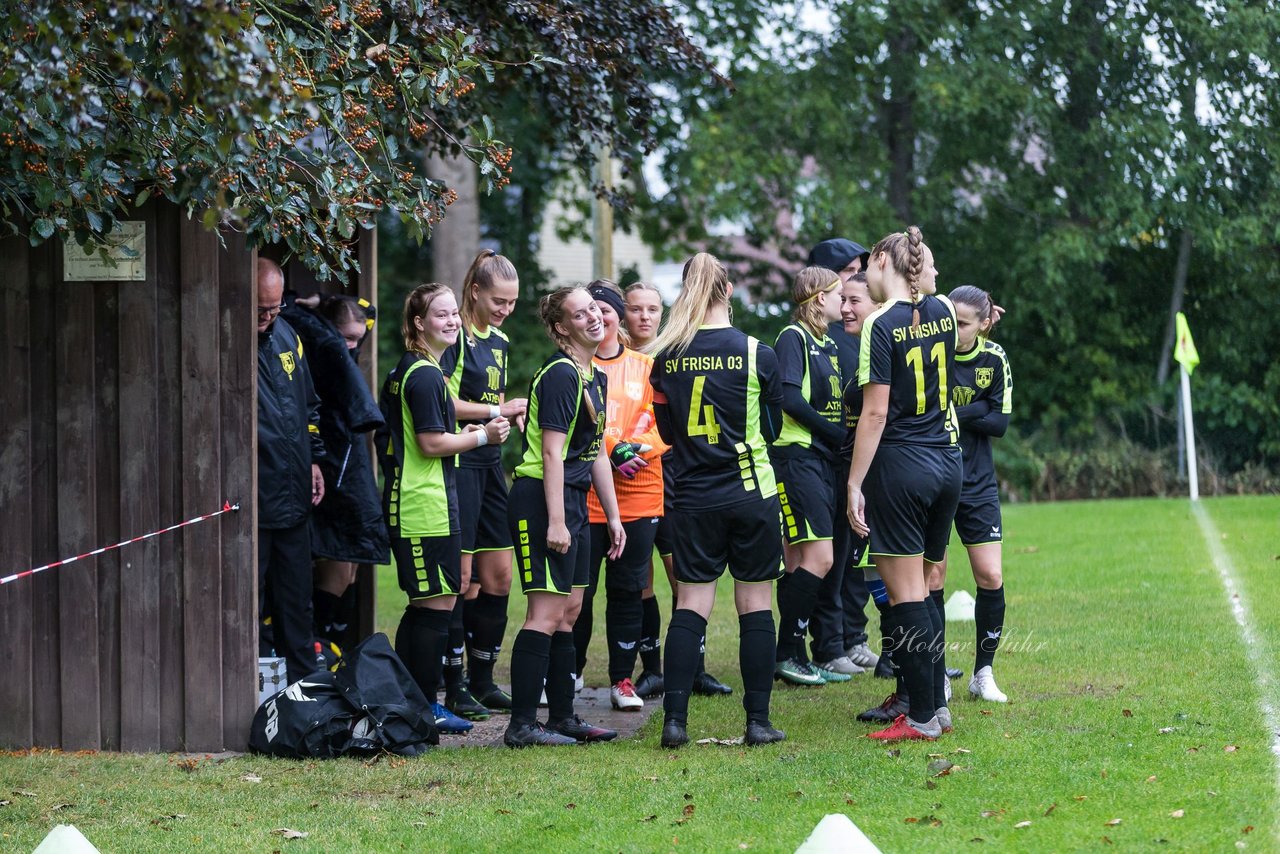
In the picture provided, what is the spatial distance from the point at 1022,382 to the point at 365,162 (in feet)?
60.0

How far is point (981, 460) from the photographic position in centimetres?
743

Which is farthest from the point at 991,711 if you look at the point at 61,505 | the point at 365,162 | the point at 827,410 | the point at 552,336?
the point at 61,505

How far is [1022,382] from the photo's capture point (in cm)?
2298

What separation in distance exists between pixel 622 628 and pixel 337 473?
1.76 metres

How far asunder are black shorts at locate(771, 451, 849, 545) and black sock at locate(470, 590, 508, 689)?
1.58 metres

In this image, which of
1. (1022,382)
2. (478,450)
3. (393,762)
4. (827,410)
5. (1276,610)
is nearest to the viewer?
(393,762)

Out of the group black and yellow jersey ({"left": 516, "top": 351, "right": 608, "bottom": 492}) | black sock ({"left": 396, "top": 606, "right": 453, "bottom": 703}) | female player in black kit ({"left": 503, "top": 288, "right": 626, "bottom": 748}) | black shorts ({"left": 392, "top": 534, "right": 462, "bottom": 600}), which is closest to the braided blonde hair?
female player in black kit ({"left": 503, "top": 288, "right": 626, "bottom": 748})

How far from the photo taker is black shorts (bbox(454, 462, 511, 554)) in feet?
24.2

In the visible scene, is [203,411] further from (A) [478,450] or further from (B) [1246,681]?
(B) [1246,681]

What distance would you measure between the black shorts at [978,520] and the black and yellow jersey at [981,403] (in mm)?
104

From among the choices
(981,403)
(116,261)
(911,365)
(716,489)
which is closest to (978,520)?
(981,403)

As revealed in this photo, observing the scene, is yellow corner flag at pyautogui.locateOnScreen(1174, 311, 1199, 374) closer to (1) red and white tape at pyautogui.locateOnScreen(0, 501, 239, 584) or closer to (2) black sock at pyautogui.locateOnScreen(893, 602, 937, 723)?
(2) black sock at pyautogui.locateOnScreen(893, 602, 937, 723)

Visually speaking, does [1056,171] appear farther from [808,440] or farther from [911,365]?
[911,365]

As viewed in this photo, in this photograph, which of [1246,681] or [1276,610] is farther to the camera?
[1276,610]
